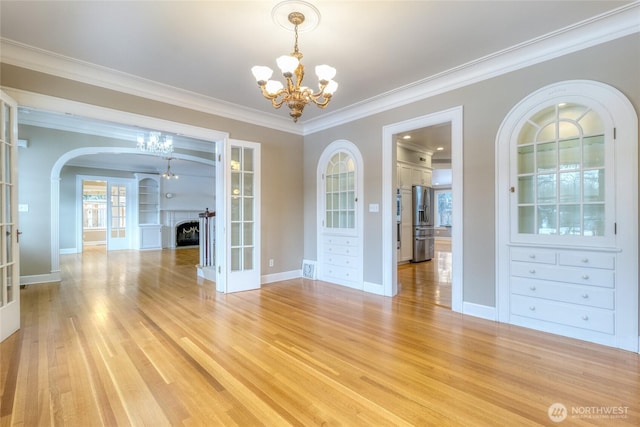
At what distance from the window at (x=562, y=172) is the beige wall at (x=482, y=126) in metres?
0.28

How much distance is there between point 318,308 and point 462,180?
2395 millimetres

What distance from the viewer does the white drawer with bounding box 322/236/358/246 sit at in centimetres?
483

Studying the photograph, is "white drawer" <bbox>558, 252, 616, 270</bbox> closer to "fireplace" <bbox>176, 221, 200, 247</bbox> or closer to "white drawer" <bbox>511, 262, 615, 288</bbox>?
"white drawer" <bbox>511, 262, 615, 288</bbox>

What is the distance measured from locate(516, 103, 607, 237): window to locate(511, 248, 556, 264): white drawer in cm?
19

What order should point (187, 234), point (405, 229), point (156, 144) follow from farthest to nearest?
point (187, 234) < point (405, 229) < point (156, 144)

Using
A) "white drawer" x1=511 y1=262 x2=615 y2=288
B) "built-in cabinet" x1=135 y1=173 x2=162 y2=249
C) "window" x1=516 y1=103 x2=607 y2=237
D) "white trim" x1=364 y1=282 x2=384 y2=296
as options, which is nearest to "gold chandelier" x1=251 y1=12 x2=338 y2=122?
"window" x1=516 y1=103 x2=607 y2=237

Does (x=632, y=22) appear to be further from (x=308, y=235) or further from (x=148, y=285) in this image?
→ (x=148, y=285)

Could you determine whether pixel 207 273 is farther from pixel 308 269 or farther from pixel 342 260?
pixel 342 260

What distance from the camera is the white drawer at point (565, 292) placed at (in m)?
2.63

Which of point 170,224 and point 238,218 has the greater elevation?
point 238,218

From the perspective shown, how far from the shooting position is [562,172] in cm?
291

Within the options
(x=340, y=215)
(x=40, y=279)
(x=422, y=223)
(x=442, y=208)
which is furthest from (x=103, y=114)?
(x=442, y=208)

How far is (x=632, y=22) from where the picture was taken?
2492 mm

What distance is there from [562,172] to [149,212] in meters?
11.5
